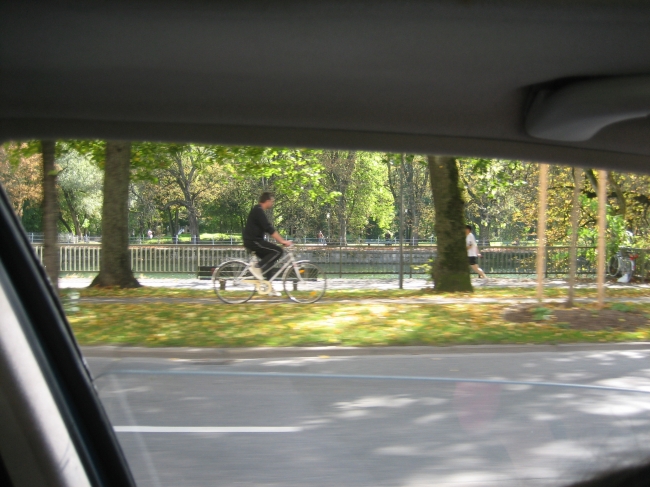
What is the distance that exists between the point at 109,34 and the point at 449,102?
3.88 feet

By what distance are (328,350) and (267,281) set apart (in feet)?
13.8

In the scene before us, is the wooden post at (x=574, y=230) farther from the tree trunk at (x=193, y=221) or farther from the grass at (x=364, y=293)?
the tree trunk at (x=193, y=221)

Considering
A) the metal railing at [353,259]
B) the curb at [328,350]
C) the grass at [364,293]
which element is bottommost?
the curb at [328,350]

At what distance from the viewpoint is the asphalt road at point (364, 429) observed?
2484 millimetres

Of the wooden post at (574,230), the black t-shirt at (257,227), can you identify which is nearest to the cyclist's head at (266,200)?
the black t-shirt at (257,227)

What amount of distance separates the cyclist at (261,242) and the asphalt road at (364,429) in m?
7.31

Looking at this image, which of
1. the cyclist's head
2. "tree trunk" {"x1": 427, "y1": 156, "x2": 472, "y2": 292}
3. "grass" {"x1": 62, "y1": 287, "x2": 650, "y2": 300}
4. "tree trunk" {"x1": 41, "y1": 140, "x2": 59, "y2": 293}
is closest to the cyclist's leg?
"grass" {"x1": 62, "y1": 287, "x2": 650, "y2": 300}

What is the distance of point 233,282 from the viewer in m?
11.8

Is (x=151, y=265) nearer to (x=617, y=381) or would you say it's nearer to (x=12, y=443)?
(x=617, y=381)

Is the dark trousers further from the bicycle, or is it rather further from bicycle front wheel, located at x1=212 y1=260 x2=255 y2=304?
bicycle front wheel, located at x1=212 y1=260 x2=255 y2=304

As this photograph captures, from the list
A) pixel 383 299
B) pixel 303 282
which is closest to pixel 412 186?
pixel 303 282

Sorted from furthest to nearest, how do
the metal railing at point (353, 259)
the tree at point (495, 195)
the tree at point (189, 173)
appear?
the metal railing at point (353, 259), the tree at point (495, 195), the tree at point (189, 173)

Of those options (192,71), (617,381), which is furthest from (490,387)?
(617,381)

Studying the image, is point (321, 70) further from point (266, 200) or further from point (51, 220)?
point (266, 200)
